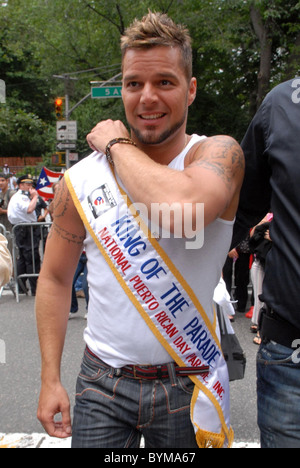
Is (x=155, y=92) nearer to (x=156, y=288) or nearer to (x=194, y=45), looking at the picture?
(x=156, y=288)

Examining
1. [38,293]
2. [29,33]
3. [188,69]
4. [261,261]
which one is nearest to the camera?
[188,69]

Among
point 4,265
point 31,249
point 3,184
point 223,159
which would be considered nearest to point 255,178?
point 223,159

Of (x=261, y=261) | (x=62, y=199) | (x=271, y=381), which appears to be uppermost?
(x=62, y=199)

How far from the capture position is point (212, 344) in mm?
1644

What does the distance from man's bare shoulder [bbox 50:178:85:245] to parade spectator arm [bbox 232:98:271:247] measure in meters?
0.60

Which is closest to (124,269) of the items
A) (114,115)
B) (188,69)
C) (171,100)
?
(171,100)

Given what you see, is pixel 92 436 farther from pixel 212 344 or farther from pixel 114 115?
pixel 114 115

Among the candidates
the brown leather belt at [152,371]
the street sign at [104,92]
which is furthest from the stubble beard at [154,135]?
the street sign at [104,92]

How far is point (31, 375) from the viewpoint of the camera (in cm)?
440

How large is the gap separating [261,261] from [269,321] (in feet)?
12.6

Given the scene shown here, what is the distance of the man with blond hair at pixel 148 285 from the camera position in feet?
4.91

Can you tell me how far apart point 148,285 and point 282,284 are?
1.44ft

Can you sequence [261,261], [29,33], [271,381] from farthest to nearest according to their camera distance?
1. [29,33]
2. [261,261]
3. [271,381]

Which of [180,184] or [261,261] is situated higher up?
[180,184]
